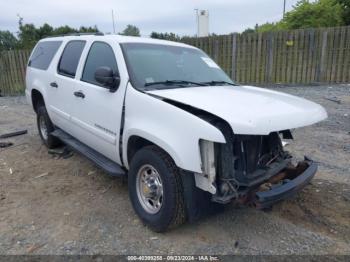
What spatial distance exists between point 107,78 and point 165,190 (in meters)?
1.38

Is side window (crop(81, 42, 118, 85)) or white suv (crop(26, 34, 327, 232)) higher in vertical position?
side window (crop(81, 42, 118, 85))

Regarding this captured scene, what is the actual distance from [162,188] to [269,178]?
3.36 ft

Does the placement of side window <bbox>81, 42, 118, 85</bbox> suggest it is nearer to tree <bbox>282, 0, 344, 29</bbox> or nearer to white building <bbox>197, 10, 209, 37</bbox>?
white building <bbox>197, 10, 209, 37</bbox>

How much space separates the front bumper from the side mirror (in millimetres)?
1904

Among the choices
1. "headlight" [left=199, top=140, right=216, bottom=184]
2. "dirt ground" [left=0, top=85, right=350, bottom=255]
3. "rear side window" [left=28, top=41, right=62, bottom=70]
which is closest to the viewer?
"headlight" [left=199, top=140, right=216, bottom=184]

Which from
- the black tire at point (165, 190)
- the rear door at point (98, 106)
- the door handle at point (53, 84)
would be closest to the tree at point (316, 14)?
the door handle at point (53, 84)

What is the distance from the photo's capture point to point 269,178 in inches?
121

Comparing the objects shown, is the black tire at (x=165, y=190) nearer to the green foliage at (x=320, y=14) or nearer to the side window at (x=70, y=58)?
the side window at (x=70, y=58)

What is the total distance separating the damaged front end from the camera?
2.75 meters

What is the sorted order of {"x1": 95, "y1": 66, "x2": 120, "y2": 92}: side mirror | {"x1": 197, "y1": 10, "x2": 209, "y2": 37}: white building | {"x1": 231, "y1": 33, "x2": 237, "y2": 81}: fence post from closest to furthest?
A: {"x1": 95, "y1": 66, "x2": 120, "y2": 92}: side mirror, {"x1": 231, "y1": 33, "x2": 237, "y2": 81}: fence post, {"x1": 197, "y1": 10, "x2": 209, "y2": 37}: white building

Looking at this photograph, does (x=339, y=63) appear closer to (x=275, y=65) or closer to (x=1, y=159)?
(x=275, y=65)

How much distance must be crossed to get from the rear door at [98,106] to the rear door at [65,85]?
9.5 inches

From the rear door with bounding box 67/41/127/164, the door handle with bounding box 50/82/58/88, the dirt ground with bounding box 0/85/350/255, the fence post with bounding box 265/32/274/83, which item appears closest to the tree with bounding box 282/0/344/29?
the fence post with bounding box 265/32/274/83

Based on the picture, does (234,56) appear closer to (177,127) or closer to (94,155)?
(94,155)
